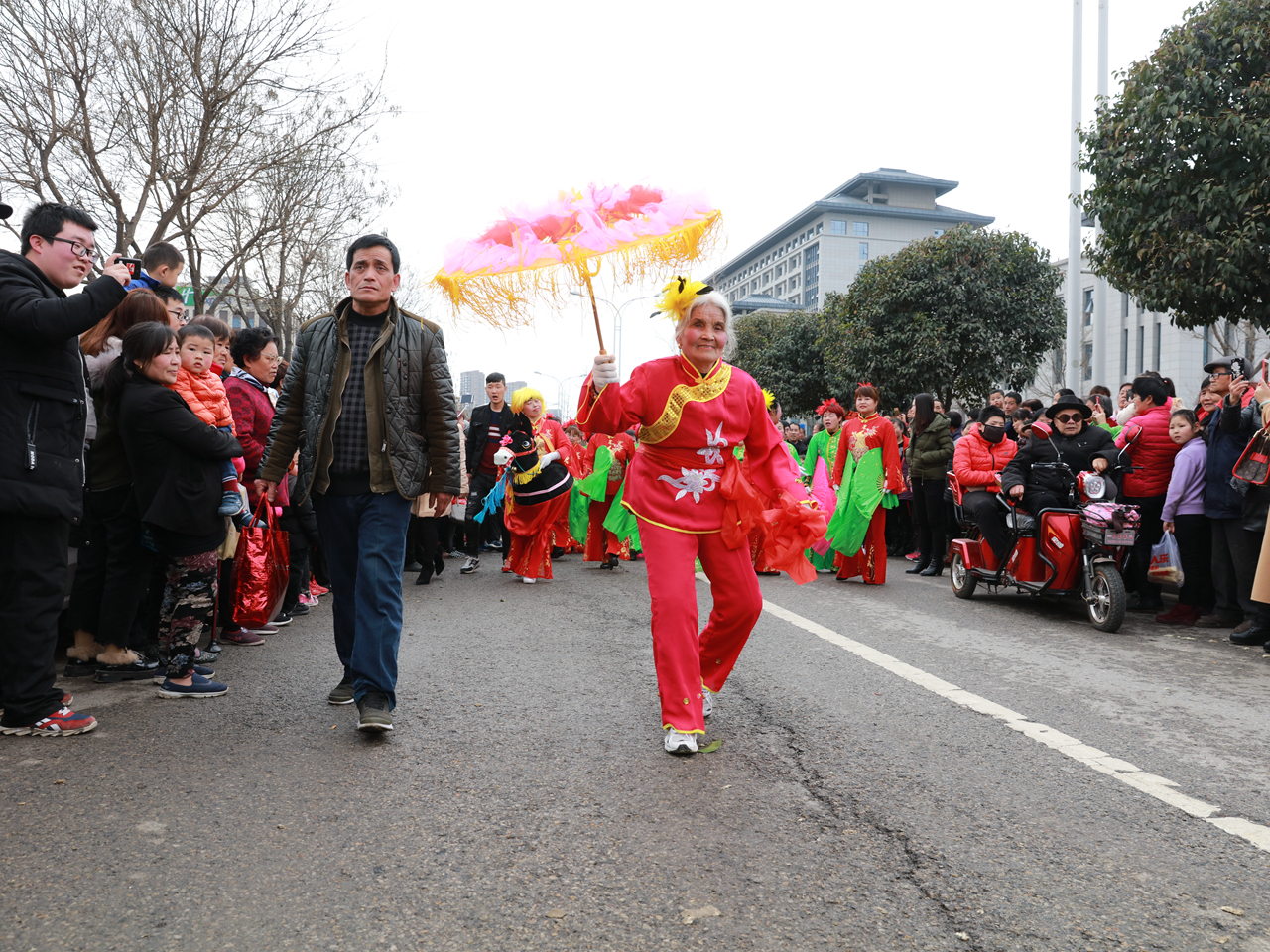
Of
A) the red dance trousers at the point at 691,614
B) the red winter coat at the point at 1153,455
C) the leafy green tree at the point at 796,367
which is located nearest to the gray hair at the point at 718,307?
the red dance trousers at the point at 691,614

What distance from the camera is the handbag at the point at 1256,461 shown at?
7.01 metres

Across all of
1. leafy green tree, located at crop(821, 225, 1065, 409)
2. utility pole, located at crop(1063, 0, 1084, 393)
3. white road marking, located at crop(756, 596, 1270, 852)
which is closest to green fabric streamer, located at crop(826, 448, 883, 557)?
white road marking, located at crop(756, 596, 1270, 852)

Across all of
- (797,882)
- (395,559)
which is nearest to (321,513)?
(395,559)

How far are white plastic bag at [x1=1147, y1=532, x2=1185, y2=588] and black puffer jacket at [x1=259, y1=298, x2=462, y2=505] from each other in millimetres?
6669

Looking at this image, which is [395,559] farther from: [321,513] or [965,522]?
[965,522]

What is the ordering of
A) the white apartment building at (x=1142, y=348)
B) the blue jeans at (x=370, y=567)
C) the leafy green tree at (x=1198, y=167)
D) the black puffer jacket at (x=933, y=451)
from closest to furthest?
the blue jeans at (x=370, y=567)
the leafy green tree at (x=1198, y=167)
the black puffer jacket at (x=933, y=451)
the white apartment building at (x=1142, y=348)

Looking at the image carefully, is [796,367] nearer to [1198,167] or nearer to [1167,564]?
[1198,167]

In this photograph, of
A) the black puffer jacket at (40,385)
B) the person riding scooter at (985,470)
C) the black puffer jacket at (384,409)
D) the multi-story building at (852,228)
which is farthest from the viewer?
the multi-story building at (852,228)

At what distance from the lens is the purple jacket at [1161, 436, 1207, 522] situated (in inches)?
314

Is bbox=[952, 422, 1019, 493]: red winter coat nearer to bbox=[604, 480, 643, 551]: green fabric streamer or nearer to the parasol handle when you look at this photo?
bbox=[604, 480, 643, 551]: green fabric streamer

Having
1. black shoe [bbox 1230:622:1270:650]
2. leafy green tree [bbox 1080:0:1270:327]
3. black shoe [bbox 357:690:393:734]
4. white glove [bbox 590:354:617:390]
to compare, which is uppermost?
leafy green tree [bbox 1080:0:1270:327]

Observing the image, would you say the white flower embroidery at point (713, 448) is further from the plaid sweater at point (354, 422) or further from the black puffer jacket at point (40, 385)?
the black puffer jacket at point (40, 385)

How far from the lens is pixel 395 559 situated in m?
4.41

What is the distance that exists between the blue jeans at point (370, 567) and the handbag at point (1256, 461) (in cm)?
588
